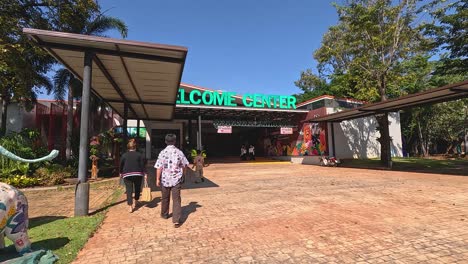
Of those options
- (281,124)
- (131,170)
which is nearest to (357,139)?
(281,124)

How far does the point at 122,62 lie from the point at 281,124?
1567 centimetres

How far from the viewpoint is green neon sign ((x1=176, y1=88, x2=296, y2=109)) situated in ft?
59.6

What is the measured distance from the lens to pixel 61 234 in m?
4.35

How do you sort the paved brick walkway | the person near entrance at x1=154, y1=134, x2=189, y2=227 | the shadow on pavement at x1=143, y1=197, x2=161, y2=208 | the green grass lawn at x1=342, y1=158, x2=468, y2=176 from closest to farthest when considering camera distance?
the paved brick walkway < the person near entrance at x1=154, y1=134, x2=189, y2=227 < the shadow on pavement at x1=143, y1=197, x2=161, y2=208 < the green grass lawn at x1=342, y1=158, x2=468, y2=176

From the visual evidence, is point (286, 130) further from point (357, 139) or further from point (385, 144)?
point (385, 144)

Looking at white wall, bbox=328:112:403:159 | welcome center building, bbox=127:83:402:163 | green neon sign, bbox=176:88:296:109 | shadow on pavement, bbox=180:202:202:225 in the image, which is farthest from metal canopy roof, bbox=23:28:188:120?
white wall, bbox=328:112:403:159

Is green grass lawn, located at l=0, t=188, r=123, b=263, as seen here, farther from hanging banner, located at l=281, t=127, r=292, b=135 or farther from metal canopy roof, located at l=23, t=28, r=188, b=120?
hanging banner, located at l=281, t=127, r=292, b=135

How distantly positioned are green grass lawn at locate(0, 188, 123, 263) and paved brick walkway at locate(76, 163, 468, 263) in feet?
0.55

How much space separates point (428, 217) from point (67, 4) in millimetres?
14046

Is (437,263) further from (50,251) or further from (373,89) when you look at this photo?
(373,89)

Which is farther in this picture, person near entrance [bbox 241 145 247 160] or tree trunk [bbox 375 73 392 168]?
person near entrance [bbox 241 145 247 160]

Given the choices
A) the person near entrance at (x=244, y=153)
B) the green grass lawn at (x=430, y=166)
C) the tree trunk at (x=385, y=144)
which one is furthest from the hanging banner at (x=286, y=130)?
Answer: the tree trunk at (x=385, y=144)

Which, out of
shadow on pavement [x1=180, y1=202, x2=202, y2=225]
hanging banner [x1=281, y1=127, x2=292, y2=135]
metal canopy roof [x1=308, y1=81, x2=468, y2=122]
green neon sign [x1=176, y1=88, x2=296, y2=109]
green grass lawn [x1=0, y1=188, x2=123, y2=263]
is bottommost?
green grass lawn [x1=0, y1=188, x2=123, y2=263]

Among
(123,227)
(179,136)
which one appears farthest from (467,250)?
(179,136)
